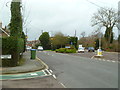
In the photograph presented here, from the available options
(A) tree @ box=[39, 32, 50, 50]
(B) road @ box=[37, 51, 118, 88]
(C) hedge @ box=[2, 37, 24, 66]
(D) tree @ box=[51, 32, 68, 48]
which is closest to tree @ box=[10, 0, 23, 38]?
(C) hedge @ box=[2, 37, 24, 66]

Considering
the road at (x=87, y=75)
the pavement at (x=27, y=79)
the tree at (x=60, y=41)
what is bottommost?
the pavement at (x=27, y=79)

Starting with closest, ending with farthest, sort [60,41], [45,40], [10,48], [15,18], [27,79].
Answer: [27,79], [10,48], [15,18], [60,41], [45,40]

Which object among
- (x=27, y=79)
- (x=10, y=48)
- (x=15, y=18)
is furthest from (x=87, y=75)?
(x=15, y=18)

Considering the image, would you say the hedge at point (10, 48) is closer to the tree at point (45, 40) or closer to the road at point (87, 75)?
the road at point (87, 75)

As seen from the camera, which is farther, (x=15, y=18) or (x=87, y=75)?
(x=15, y=18)

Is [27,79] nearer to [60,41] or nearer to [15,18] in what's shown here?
[15,18]

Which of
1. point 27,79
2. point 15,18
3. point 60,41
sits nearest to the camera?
point 27,79

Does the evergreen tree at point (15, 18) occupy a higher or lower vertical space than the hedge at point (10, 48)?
higher

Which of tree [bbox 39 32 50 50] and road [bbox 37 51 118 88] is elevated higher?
tree [bbox 39 32 50 50]

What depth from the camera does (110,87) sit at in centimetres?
739

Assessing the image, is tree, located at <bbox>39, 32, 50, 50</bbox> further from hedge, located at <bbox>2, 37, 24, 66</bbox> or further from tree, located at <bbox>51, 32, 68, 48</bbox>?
hedge, located at <bbox>2, 37, 24, 66</bbox>

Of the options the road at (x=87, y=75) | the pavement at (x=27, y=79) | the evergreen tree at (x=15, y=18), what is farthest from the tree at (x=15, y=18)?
the pavement at (x=27, y=79)

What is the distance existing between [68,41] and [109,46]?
80.4 ft

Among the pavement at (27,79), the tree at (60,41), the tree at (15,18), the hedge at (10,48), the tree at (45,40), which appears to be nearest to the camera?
the pavement at (27,79)
